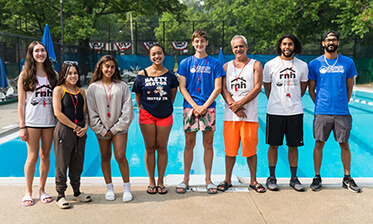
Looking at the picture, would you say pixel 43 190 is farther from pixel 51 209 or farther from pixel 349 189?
pixel 349 189

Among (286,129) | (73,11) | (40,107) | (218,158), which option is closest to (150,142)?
(40,107)

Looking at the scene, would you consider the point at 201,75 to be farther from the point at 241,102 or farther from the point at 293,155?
the point at 293,155

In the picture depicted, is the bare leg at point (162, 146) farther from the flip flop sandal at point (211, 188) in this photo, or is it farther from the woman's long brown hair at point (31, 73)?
the woman's long brown hair at point (31, 73)

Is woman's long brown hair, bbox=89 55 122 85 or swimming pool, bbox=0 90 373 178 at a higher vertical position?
woman's long brown hair, bbox=89 55 122 85

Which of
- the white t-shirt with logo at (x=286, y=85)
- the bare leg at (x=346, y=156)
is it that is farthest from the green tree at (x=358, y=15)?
the white t-shirt with logo at (x=286, y=85)

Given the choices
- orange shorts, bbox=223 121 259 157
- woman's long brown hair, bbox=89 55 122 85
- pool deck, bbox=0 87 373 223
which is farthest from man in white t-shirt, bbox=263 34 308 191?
woman's long brown hair, bbox=89 55 122 85

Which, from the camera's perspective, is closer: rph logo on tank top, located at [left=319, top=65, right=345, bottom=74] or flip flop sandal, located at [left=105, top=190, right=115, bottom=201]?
flip flop sandal, located at [left=105, top=190, right=115, bottom=201]


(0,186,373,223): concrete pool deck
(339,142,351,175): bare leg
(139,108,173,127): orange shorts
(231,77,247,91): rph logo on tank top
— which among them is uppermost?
(231,77,247,91): rph logo on tank top

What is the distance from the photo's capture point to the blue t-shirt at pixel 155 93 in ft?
11.0

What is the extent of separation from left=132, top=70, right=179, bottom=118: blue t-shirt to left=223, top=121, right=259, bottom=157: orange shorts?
0.76m

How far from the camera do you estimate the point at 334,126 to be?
3.60 meters

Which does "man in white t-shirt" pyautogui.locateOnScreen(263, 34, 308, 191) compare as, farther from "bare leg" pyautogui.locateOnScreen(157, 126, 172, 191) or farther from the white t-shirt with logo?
"bare leg" pyautogui.locateOnScreen(157, 126, 172, 191)

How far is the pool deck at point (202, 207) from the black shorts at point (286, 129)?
21.4 inches

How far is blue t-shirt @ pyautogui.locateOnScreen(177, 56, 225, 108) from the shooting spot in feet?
11.4
